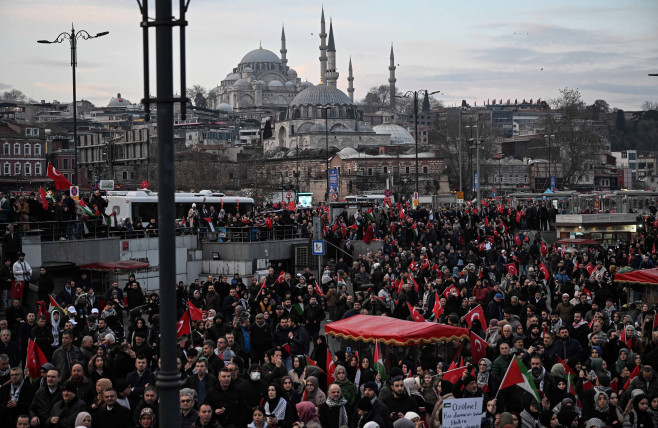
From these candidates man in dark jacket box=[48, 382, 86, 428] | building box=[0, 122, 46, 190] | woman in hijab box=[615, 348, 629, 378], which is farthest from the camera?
building box=[0, 122, 46, 190]

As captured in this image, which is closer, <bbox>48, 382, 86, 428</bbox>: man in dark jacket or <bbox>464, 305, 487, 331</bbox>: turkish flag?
<bbox>48, 382, 86, 428</bbox>: man in dark jacket

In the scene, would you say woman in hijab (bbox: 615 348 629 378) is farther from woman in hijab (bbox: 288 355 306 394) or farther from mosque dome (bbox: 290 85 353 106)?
mosque dome (bbox: 290 85 353 106)

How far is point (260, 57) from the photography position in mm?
166250

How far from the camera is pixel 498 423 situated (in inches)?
298

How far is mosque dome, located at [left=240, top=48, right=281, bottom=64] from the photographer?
166250 mm

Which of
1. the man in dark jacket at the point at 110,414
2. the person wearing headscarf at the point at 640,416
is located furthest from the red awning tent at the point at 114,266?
the person wearing headscarf at the point at 640,416

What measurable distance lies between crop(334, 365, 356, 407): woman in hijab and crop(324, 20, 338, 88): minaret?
115898mm

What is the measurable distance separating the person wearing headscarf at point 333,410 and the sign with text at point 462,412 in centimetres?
106

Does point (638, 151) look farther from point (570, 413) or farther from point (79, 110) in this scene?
point (570, 413)

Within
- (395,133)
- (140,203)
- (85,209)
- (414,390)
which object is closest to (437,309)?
(414,390)

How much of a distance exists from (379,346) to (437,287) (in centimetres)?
483

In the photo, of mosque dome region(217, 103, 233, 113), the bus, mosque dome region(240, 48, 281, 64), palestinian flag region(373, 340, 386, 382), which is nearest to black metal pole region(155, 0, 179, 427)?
palestinian flag region(373, 340, 386, 382)

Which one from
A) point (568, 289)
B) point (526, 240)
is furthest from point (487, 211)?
point (568, 289)

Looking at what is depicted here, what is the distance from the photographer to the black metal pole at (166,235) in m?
4.64
